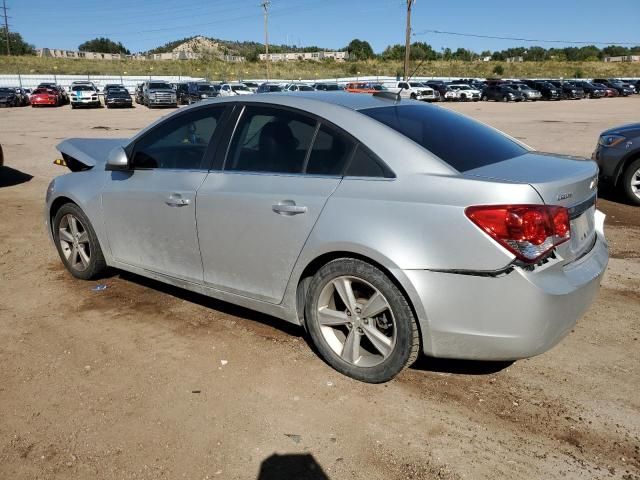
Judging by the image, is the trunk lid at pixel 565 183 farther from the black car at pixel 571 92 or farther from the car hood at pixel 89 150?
the black car at pixel 571 92

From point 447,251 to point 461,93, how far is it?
150ft

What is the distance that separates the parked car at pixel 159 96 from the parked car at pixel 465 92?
73.5ft

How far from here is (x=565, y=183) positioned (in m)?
2.85

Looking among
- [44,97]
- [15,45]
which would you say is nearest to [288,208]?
[44,97]

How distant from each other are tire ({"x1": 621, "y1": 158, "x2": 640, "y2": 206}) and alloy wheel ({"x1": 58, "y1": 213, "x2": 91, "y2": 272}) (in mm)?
7002

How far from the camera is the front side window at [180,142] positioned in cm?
386

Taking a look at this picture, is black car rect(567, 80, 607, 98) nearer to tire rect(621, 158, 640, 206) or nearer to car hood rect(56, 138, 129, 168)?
tire rect(621, 158, 640, 206)

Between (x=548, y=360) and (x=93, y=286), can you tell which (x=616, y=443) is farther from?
(x=93, y=286)

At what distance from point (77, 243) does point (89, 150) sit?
846mm

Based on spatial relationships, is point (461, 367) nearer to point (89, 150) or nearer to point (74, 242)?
point (74, 242)

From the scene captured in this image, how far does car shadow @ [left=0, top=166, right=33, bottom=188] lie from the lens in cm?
998

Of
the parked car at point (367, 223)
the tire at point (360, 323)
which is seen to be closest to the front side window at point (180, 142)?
the parked car at point (367, 223)

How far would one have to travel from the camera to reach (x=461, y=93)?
45.5 m

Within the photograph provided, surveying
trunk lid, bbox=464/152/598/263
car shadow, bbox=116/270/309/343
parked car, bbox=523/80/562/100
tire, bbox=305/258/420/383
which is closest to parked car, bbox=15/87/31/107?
car shadow, bbox=116/270/309/343
